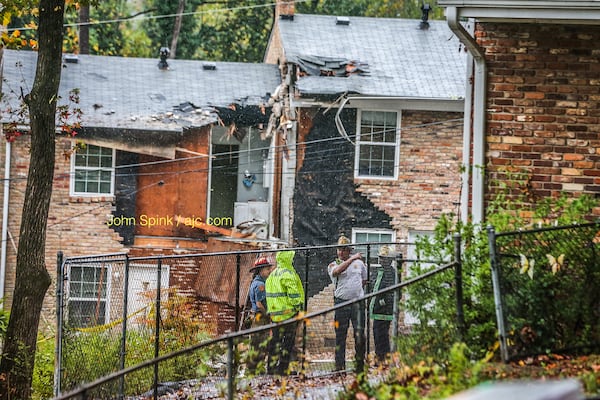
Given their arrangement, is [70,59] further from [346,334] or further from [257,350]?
[257,350]

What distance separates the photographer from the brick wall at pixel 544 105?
31.4 feet

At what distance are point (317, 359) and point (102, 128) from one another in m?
13.1

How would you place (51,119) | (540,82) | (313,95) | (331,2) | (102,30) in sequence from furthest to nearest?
1. (331,2)
2. (102,30)
3. (313,95)
4. (51,119)
5. (540,82)

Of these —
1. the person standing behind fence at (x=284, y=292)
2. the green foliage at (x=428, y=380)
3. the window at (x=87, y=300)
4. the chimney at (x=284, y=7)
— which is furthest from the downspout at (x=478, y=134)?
the chimney at (x=284, y=7)

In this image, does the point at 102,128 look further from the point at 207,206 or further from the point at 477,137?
the point at 477,137

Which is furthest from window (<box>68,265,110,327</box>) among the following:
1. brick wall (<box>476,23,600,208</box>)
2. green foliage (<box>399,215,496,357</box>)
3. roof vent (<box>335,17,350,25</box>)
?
roof vent (<box>335,17,350,25</box>)

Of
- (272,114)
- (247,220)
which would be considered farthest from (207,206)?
(272,114)

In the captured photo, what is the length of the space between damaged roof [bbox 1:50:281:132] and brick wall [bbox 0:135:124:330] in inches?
49.1

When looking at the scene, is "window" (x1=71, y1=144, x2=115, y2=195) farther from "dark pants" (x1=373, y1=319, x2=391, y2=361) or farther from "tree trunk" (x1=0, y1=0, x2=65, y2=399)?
"dark pants" (x1=373, y1=319, x2=391, y2=361)

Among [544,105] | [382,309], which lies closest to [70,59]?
[382,309]

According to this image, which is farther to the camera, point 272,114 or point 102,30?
point 102,30

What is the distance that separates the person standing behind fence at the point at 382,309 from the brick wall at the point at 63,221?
33.3ft

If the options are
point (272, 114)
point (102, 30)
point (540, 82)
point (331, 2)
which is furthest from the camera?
point (331, 2)

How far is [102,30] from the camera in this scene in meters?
35.6
